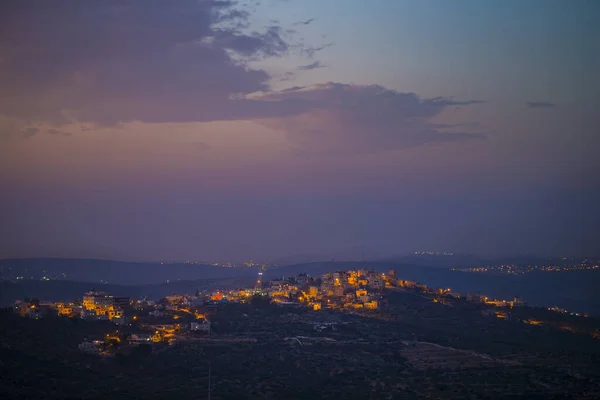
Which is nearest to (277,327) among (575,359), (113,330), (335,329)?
(335,329)

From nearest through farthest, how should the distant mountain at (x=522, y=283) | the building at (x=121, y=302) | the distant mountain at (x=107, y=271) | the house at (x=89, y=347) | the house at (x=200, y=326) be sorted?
1. the house at (x=89, y=347)
2. the house at (x=200, y=326)
3. the building at (x=121, y=302)
4. the distant mountain at (x=522, y=283)
5. the distant mountain at (x=107, y=271)

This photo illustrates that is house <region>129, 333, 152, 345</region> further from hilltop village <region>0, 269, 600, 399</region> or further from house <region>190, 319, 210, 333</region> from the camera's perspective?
house <region>190, 319, 210, 333</region>

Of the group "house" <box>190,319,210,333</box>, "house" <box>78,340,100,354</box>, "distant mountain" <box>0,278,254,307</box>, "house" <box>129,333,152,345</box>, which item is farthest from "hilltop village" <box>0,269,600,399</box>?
"distant mountain" <box>0,278,254,307</box>

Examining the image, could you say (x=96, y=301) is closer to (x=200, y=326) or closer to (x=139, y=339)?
(x=200, y=326)

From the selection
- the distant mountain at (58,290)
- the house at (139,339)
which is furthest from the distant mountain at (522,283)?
the house at (139,339)

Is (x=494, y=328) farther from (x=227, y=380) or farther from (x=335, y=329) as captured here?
(x=227, y=380)

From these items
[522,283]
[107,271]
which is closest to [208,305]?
[522,283]

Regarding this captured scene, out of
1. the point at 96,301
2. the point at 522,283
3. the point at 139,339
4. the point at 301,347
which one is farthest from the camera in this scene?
the point at 522,283

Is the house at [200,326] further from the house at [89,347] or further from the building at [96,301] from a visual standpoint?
the house at [89,347]
